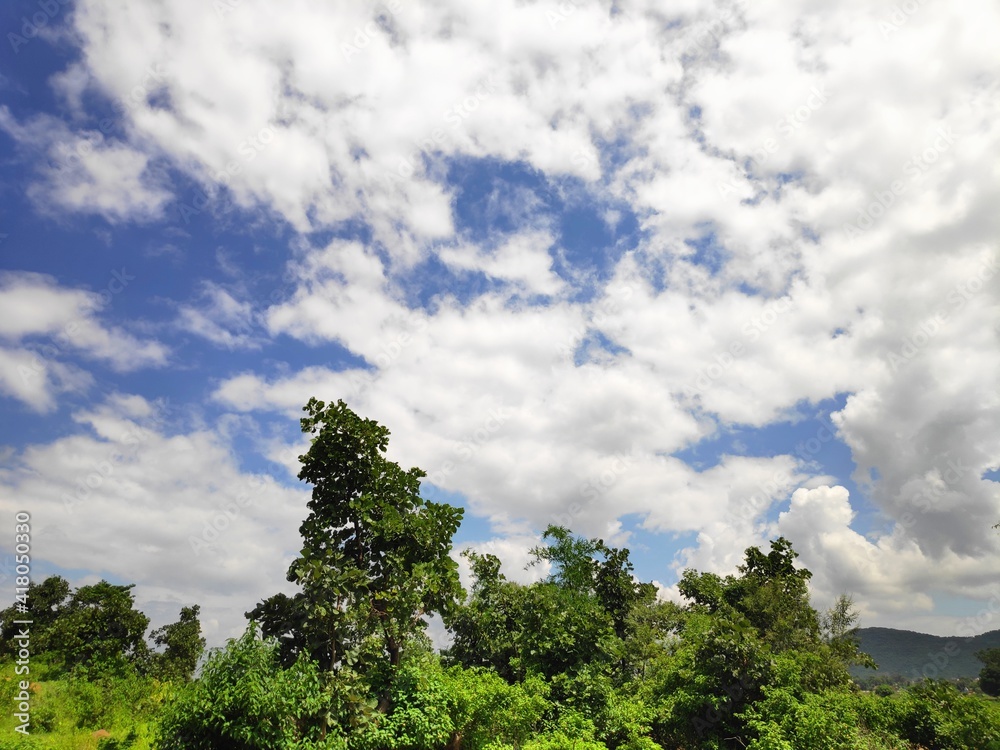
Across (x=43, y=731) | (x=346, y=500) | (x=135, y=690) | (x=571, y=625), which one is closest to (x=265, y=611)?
(x=346, y=500)

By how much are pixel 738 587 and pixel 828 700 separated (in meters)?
19.0

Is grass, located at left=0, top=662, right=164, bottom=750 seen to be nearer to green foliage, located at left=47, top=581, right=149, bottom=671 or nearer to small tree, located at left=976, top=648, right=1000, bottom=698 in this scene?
green foliage, located at left=47, top=581, right=149, bottom=671

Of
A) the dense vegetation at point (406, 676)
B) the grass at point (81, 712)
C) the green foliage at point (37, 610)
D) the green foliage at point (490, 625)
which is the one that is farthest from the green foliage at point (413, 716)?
the green foliage at point (37, 610)

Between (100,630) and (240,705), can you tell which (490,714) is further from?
(100,630)

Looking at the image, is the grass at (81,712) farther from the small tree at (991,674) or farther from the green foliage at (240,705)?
the small tree at (991,674)

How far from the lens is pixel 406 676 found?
672 inches

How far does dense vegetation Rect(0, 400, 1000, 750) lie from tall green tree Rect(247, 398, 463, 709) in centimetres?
5

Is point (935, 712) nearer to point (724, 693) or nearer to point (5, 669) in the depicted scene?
point (724, 693)

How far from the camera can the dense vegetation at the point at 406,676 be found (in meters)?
13.9

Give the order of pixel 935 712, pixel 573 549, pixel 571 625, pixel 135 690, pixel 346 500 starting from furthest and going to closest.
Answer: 1. pixel 573 549
2. pixel 571 625
3. pixel 135 690
4. pixel 935 712
5. pixel 346 500

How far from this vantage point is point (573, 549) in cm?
3475

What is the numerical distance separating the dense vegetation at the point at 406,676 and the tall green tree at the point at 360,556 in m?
0.05

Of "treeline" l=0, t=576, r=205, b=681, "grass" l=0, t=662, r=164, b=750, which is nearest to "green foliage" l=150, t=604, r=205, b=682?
"treeline" l=0, t=576, r=205, b=681

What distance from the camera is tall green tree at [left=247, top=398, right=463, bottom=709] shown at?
52.9ft
